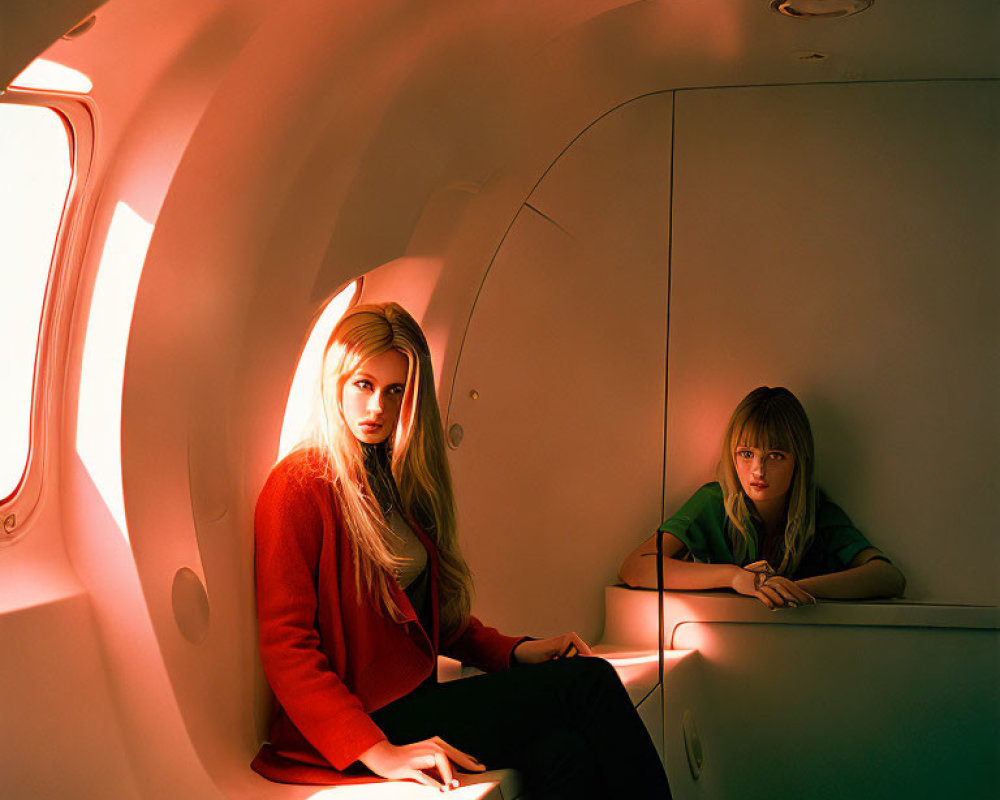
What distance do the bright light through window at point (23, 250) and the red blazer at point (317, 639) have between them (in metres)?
→ 0.51

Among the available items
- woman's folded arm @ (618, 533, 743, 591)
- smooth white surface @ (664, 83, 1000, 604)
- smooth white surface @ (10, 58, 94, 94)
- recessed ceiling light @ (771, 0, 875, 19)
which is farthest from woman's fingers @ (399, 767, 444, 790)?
recessed ceiling light @ (771, 0, 875, 19)

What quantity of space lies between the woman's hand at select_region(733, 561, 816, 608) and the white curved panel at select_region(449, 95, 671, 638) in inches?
16.8

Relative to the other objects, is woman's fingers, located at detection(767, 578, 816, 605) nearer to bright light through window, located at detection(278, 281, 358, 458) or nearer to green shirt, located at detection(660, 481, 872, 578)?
green shirt, located at detection(660, 481, 872, 578)

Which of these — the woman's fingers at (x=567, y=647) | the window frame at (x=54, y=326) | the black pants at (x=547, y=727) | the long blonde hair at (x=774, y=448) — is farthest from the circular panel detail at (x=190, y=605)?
the long blonde hair at (x=774, y=448)

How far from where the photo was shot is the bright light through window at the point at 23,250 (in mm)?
1845

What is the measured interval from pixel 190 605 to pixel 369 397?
58cm

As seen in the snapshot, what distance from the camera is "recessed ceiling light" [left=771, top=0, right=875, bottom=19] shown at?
2676mm

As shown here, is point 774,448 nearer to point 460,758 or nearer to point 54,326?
point 460,758

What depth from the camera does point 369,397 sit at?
2352 mm

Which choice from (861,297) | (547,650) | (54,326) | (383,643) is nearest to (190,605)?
(383,643)

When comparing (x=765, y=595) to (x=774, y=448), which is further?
(x=774, y=448)

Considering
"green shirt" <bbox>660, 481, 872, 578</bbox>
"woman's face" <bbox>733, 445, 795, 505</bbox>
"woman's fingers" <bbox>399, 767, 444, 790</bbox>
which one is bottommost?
"woman's fingers" <bbox>399, 767, 444, 790</bbox>

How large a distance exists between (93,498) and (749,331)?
221cm

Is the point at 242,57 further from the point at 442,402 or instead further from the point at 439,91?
the point at 442,402
